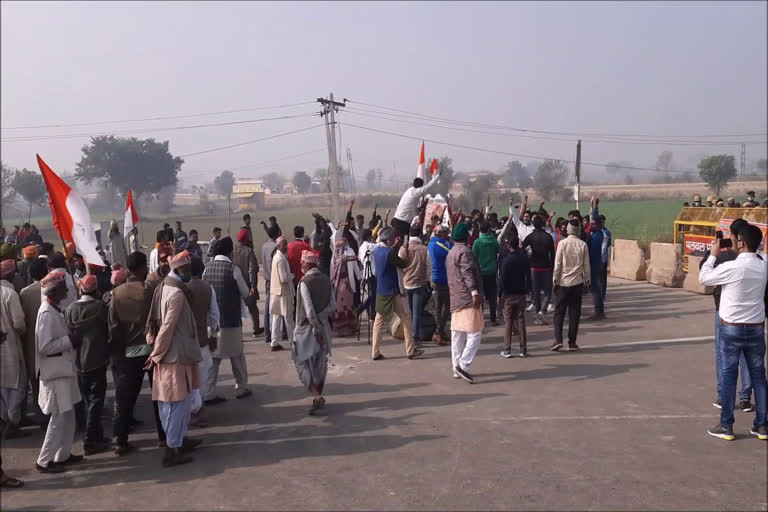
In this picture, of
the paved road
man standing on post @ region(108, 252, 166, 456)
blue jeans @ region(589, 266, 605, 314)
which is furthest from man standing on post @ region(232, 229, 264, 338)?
blue jeans @ region(589, 266, 605, 314)

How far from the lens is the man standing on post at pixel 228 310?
7641 millimetres

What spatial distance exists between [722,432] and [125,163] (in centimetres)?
4918

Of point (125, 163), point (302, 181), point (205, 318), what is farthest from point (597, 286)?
point (302, 181)

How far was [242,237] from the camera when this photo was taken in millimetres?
10750

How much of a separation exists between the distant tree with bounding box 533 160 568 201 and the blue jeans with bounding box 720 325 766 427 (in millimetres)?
55251

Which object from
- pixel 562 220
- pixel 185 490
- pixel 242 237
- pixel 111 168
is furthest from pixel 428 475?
pixel 111 168

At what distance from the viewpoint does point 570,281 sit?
952 cm

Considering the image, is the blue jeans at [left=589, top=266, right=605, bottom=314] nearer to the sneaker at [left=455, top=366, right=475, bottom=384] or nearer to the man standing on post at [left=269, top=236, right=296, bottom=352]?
the sneaker at [left=455, top=366, right=475, bottom=384]

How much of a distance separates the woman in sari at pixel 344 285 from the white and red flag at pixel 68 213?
4.72 m

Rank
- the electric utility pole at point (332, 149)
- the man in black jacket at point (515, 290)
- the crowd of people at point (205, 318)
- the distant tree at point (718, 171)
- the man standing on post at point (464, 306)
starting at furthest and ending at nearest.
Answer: the distant tree at point (718, 171) < the electric utility pole at point (332, 149) < the man in black jacket at point (515, 290) < the man standing on post at point (464, 306) < the crowd of people at point (205, 318)

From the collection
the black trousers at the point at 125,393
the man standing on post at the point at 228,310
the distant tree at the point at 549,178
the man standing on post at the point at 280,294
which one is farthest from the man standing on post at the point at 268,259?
the distant tree at the point at 549,178

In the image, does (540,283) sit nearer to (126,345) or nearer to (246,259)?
(246,259)

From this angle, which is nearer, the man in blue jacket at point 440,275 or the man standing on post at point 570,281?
the man standing on post at point 570,281

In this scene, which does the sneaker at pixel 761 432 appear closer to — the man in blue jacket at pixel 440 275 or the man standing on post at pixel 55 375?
the man in blue jacket at pixel 440 275
